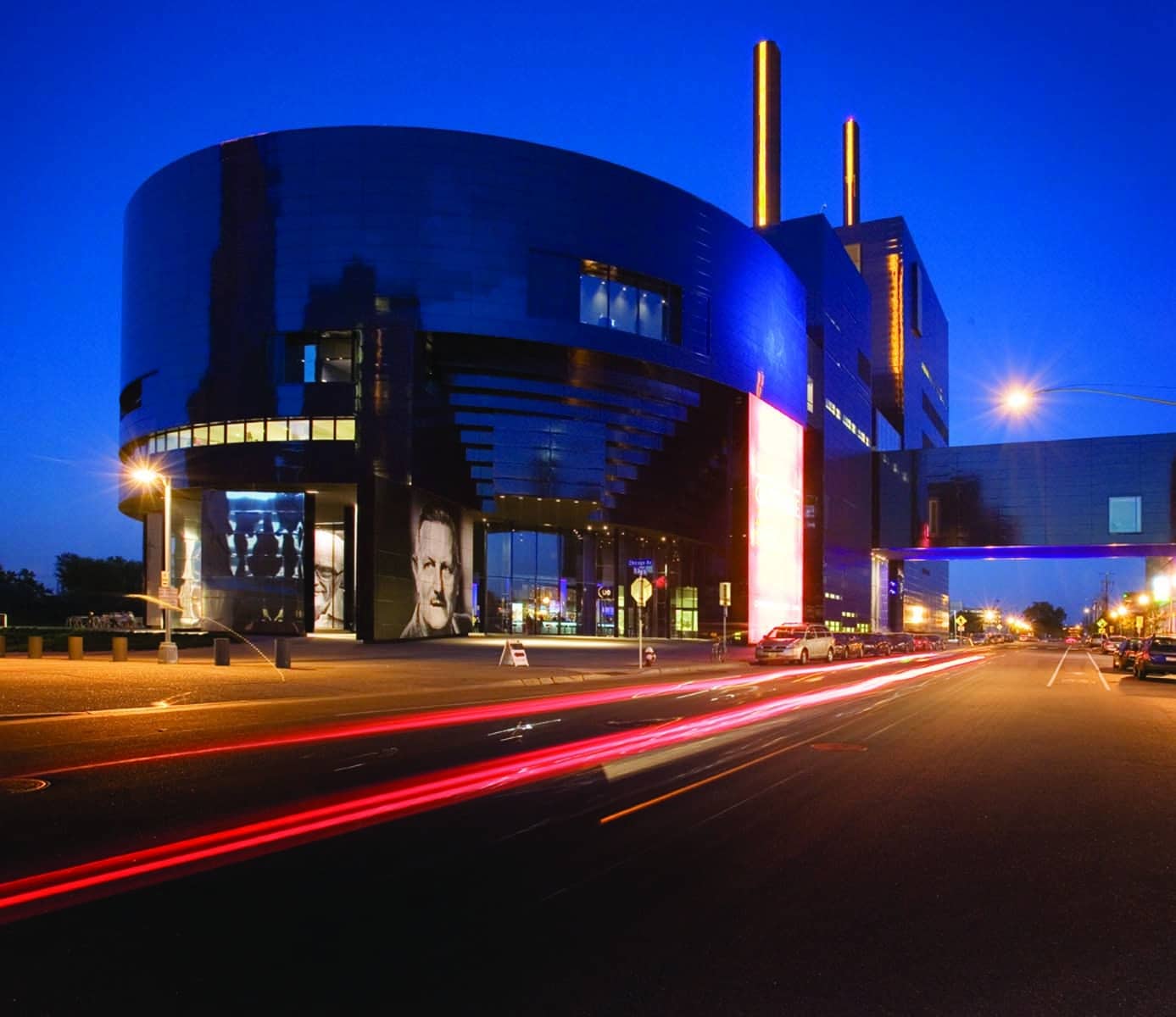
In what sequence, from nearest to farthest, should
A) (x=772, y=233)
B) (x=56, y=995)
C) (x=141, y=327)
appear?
1. (x=56, y=995)
2. (x=141, y=327)
3. (x=772, y=233)

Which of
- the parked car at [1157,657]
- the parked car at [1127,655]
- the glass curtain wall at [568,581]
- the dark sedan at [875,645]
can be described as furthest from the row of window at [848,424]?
the parked car at [1157,657]

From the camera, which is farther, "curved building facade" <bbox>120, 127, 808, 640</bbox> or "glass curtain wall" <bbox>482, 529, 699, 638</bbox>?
"glass curtain wall" <bbox>482, 529, 699, 638</bbox>

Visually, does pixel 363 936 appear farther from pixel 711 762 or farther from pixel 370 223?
pixel 370 223

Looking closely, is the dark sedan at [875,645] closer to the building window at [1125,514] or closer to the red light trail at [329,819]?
the building window at [1125,514]

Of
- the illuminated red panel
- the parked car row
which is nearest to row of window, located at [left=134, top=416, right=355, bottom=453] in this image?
the parked car row

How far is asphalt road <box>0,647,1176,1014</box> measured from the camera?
16.3ft

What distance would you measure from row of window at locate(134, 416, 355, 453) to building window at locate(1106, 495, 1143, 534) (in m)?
67.9

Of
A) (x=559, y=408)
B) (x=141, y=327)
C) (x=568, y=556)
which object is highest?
(x=141, y=327)

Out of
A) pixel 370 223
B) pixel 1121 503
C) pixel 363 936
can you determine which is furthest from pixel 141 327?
pixel 1121 503

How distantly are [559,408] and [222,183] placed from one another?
68.0 ft

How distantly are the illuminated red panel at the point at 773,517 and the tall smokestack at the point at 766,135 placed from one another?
143 ft

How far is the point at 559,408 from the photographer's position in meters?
54.0

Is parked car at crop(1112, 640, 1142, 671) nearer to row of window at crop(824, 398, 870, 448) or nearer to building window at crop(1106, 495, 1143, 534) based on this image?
building window at crop(1106, 495, 1143, 534)

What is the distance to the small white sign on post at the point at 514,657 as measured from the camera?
3393 cm
